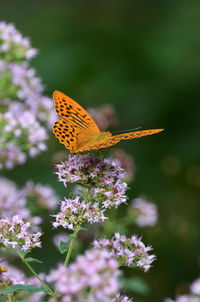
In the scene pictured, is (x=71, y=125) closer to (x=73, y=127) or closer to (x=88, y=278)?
(x=73, y=127)

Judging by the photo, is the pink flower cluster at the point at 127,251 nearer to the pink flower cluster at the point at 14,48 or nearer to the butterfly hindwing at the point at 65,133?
the butterfly hindwing at the point at 65,133

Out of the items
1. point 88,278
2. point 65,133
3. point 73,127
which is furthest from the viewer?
point 73,127

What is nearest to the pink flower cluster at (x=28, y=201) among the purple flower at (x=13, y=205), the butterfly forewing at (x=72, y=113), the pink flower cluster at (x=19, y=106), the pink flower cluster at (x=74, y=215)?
the purple flower at (x=13, y=205)

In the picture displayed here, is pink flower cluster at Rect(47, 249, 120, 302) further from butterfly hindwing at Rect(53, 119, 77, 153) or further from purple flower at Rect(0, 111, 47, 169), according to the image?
purple flower at Rect(0, 111, 47, 169)

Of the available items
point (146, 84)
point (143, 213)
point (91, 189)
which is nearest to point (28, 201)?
point (143, 213)

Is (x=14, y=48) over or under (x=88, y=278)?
over

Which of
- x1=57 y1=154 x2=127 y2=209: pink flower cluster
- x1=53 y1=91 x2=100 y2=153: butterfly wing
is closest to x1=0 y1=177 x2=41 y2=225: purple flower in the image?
x1=53 y1=91 x2=100 y2=153: butterfly wing

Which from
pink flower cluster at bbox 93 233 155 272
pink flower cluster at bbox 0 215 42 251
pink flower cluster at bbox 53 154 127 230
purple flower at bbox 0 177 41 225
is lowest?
pink flower cluster at bbox 93 233 155 272
